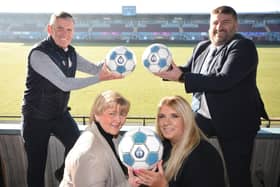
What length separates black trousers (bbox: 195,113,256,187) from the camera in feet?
9.53

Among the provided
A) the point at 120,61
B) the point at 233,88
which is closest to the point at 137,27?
the point at 120,61

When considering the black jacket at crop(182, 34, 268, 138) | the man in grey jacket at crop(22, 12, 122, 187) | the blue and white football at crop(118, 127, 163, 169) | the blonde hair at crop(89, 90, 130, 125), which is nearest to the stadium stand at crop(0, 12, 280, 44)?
the man in grey jacket at crop(22, 12, 122, 187)

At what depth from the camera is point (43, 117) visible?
3.09 meters

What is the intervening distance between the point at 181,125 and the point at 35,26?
48783 millimetres

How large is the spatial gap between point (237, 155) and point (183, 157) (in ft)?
3.29

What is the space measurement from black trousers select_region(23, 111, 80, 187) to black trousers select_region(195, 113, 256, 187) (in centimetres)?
136

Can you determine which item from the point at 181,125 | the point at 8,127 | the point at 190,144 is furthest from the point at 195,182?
the point at 8,127

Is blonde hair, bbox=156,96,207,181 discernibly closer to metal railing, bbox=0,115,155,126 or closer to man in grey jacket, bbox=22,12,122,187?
man in grey jacket, bbox=22,12,122,187

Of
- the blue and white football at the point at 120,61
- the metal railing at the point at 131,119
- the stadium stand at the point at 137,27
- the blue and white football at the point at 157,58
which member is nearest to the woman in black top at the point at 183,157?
the blue and white football at the point at 157,58

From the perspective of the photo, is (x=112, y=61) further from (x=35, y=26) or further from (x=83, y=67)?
(x=35, y=26)

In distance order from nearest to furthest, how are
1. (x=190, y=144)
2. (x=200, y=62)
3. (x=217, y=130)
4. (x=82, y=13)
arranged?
(x=190, y=144), (x=217, y=130), (x=200, y=62), (x=82, y=13)

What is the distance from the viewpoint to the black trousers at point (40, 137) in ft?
10.1

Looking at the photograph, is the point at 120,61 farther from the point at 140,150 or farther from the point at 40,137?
the point at 140,150

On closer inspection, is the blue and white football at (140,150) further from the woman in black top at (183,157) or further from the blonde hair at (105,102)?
the blonde hair at (105,102)
